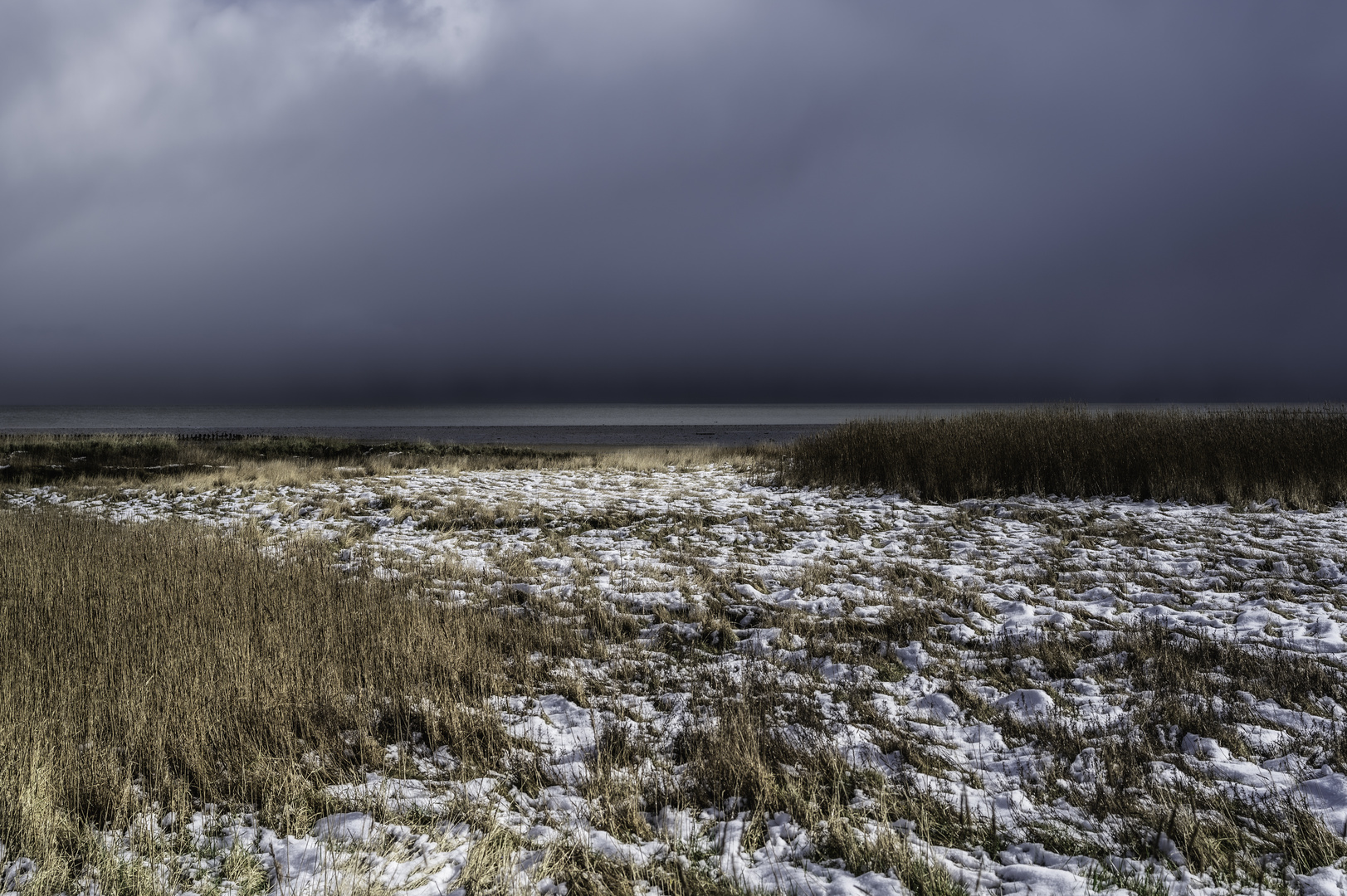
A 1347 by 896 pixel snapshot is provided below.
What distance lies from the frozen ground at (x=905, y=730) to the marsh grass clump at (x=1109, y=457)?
11.4 ft

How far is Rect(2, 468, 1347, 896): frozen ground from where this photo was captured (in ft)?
10.1

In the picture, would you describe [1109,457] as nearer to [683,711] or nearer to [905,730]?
[905,730]

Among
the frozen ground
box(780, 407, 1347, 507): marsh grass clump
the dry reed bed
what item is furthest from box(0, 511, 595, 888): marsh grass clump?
box(780, 407, 1347, 507): marsh grass clump

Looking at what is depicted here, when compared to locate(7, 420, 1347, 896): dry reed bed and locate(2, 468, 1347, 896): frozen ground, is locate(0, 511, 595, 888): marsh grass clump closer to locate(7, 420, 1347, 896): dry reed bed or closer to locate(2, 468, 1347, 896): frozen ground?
locate(7, 420, 1347, 896): dry reed bed

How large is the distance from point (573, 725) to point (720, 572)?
165 inches

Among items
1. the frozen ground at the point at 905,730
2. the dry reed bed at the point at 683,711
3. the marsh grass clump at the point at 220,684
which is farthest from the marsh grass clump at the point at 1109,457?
the marsh grass clump at the point at 220,684

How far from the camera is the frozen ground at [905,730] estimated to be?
3.07 meters

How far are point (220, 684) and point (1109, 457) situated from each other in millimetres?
15763

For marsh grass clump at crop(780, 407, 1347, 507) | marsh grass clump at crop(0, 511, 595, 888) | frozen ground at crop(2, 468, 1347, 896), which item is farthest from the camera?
marsh grass clump at crop(780, 407, 1347, 507)

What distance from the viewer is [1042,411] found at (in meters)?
17.7

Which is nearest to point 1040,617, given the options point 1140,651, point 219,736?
point 1140,651

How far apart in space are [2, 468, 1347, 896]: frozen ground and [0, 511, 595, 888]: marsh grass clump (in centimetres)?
26

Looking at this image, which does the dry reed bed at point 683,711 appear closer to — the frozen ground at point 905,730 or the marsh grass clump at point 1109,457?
the frozen ground at point 905,730

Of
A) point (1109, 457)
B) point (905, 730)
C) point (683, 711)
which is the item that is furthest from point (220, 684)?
point (1109, 457)
